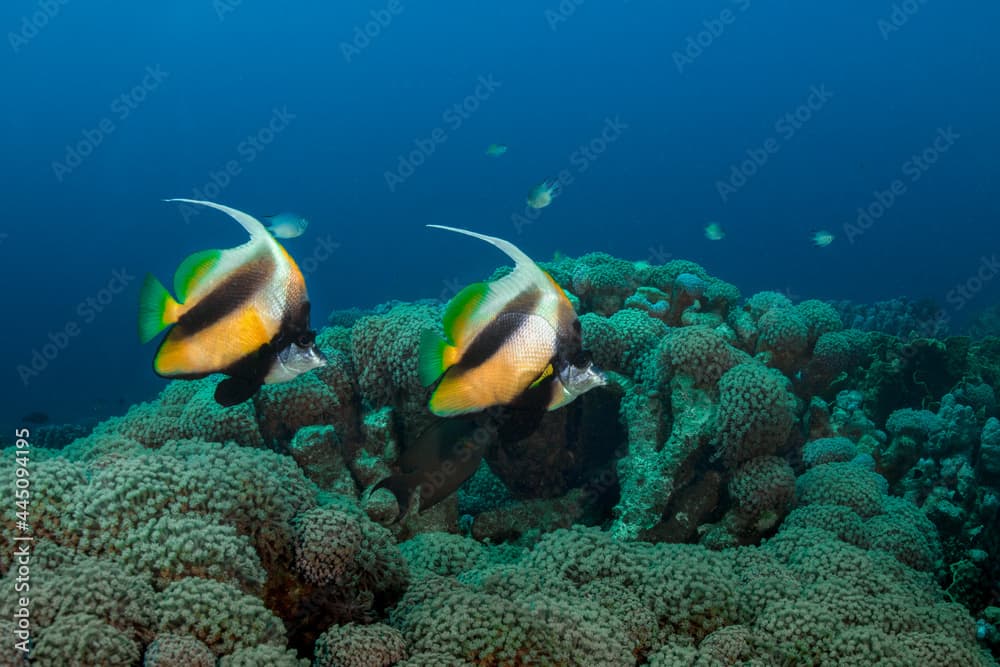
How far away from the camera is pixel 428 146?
3602 inches

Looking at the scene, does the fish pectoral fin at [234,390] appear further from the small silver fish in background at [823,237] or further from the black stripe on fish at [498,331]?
the small silver fish in background at [823,237]

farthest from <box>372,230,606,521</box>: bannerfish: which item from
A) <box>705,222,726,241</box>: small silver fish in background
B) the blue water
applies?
the blue water

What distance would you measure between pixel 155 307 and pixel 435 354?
997 mm

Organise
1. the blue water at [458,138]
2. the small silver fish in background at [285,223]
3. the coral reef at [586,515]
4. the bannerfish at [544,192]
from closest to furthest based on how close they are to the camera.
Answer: the coral reef at [586,515] < the small silver fish in background at [285,223] < the bannerfish at [544,192] < the blue water at [458,138]

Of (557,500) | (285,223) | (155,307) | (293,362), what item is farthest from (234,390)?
(285,223)

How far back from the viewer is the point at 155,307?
2039mm

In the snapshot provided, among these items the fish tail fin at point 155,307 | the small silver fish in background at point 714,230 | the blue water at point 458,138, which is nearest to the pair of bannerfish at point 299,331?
the fish tail fin at point 155,307

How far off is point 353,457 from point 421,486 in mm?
638

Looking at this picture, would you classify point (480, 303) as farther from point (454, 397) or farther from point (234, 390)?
point (234, 390)

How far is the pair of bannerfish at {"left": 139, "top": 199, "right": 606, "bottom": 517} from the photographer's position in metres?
2.07

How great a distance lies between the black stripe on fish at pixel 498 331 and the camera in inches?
81.7

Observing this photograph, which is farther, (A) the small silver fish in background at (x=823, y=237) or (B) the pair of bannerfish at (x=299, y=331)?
(A) the small silver fish in background at (x=823, y=237)

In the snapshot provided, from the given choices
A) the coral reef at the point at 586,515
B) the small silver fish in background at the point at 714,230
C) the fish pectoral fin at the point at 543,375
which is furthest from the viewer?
the small silver fish in background at the point at 714,230

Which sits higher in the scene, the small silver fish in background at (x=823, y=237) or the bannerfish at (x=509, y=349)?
the small silver fish in background at (x=823, y=237)
